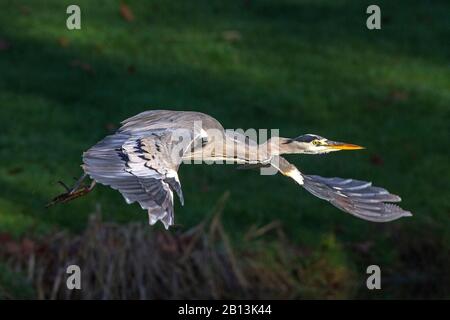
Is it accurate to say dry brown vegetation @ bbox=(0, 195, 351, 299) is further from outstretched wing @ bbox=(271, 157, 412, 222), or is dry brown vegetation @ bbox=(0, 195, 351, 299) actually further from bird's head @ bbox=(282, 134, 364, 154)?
bird's head @ bbox=(282, 134, 364, 154)

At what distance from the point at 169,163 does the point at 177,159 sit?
0.12m

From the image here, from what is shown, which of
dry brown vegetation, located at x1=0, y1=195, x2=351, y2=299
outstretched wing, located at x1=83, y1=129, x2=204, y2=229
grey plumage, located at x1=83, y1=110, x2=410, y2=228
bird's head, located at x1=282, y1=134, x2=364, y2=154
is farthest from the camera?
dry brown vegetation, located at x1=0, y1=195, x2=351, y2=299

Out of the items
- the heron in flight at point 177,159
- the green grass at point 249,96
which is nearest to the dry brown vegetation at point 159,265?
the green grass at point 249,96

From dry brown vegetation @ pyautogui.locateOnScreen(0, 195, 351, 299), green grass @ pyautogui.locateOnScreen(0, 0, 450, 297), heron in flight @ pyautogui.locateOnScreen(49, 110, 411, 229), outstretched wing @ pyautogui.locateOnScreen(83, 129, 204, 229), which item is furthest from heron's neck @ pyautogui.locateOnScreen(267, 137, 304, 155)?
green grass @ pyautogui.locateOnScreen(0, 0, 450, 297)

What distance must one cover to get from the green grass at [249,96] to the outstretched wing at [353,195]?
4.35m

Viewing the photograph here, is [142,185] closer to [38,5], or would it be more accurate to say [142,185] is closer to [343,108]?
[343,108]

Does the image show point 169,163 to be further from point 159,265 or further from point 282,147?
point 159,265

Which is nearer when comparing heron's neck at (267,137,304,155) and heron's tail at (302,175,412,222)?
heron's tail at (302,175,412,222)

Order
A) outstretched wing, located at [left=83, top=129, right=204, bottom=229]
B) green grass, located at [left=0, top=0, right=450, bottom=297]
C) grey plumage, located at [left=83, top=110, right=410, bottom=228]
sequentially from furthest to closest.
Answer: green grass, located at [left=0, top=0, right=450, bottom=297], grey plumage, located at [left=83, top=110, right=410, bottom=228], outstretched wing, located at [left=83, top=129, right=204, bottom=229]

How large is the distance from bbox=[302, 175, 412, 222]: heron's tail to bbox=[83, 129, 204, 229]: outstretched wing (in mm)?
977

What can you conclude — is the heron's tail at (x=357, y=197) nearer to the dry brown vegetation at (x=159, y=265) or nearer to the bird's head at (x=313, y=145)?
the bird's head at (x=313, y=145)

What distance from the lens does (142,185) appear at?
23.5 feet

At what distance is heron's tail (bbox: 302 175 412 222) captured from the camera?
317 inches

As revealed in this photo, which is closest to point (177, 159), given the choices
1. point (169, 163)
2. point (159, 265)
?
point (169, 163)
